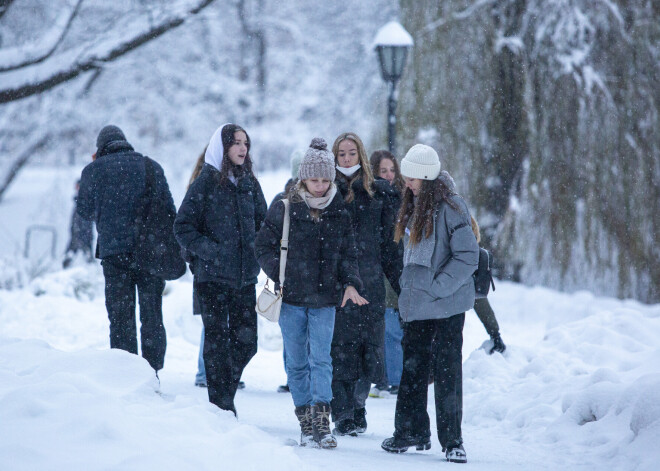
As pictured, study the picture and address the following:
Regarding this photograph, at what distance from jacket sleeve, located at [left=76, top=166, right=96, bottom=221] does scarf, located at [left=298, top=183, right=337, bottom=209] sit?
1.90 meters

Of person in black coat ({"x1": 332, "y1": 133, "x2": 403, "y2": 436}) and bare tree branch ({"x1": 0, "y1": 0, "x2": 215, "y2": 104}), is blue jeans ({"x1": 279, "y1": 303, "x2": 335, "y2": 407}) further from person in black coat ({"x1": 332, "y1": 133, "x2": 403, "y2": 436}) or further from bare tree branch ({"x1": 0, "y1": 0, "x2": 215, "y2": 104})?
bare tree branch ({"x1": 0, "y1": 0, "x2": 215, "y2": 104})

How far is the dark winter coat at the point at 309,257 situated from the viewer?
514 cm

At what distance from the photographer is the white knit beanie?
5.13 meters

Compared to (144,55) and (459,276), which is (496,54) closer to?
(459,276)

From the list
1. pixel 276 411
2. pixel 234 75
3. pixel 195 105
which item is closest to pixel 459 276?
pixel 276 411

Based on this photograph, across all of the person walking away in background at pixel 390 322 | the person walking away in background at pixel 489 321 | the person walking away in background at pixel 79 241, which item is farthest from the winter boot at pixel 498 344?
Answer: the person walking away in background at pixel 79 241

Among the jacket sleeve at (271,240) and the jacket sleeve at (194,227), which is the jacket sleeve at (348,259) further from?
the jacket sleeve at (194,227)

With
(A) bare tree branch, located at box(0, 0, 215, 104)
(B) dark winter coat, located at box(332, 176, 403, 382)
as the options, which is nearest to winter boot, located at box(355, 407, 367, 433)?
(B) dark winter coat, located at box(332, 176, 403, 382)


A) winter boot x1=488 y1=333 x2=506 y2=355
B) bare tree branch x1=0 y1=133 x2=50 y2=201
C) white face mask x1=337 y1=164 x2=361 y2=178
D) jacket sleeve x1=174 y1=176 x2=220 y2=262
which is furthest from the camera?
bare tree branch x1=0 y1=133 x2=50 y2=201

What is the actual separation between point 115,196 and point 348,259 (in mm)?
1992

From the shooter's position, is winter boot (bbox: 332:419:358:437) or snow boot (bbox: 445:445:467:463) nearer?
snow boot (bbox: 445:445:467:463)

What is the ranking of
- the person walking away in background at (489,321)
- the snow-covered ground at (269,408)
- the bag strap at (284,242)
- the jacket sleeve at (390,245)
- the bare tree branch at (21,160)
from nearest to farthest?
the snow-covered ground at (269,408)
the bag strap at (284,242)
the jacket sleeve at (390,245)
the person walking away in background at (489,321)
the bare tree branch at (21,160)

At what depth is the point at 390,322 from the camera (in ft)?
24.3

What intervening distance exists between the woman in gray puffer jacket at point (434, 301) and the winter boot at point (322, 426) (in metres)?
0.38
